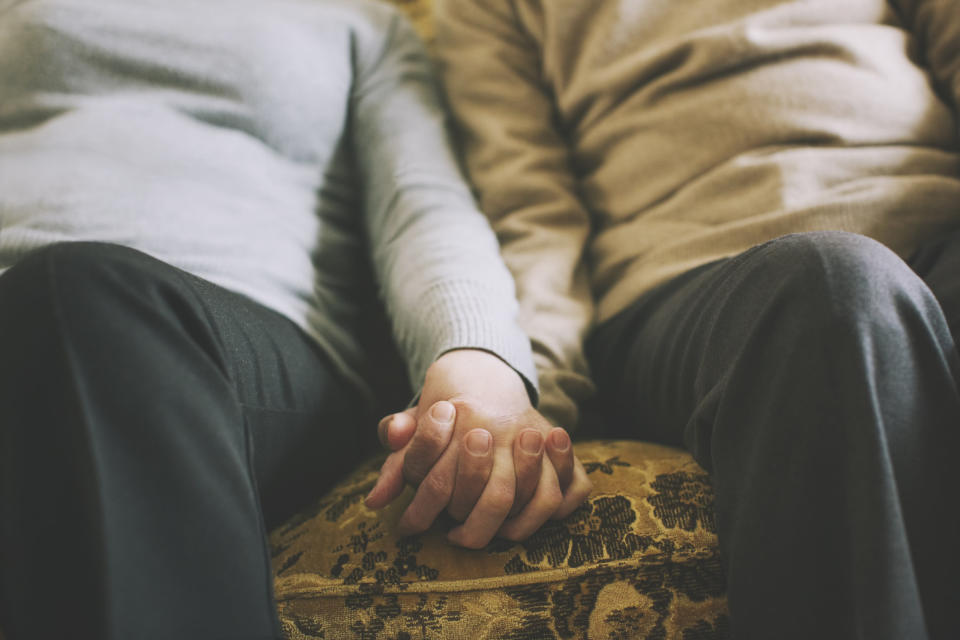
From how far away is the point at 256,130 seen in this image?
639mm

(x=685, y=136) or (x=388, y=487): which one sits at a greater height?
(x=685, y=136)

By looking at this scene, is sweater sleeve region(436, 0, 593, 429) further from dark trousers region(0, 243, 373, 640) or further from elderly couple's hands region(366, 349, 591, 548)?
dark trousers region(0, 243, 373, 640)

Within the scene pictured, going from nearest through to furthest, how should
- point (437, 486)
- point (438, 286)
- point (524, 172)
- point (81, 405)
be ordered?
point (81, 405) → point (437, 486) → point (438, 286) → point (524, 172)

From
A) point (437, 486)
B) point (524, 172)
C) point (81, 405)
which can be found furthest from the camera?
point (524, 172)

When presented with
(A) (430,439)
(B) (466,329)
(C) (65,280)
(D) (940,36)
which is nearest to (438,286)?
(B) (466,329)

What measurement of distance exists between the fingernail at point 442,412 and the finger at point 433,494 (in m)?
0.02

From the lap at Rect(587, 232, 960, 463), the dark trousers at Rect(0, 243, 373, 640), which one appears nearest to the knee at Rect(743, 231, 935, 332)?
the lap at Rect(587, 232, 960, 463)

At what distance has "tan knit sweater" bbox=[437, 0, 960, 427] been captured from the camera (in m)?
0.56

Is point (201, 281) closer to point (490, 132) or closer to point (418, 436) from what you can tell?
point (418, 436)

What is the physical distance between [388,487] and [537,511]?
98 millimetres

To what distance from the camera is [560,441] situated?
1.38 feet

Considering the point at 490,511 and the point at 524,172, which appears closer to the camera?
the point at 490,511

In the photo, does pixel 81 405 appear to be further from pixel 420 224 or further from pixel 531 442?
pixel 420 224

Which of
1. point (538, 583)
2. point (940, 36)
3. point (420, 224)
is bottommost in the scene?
point (538, 583)
